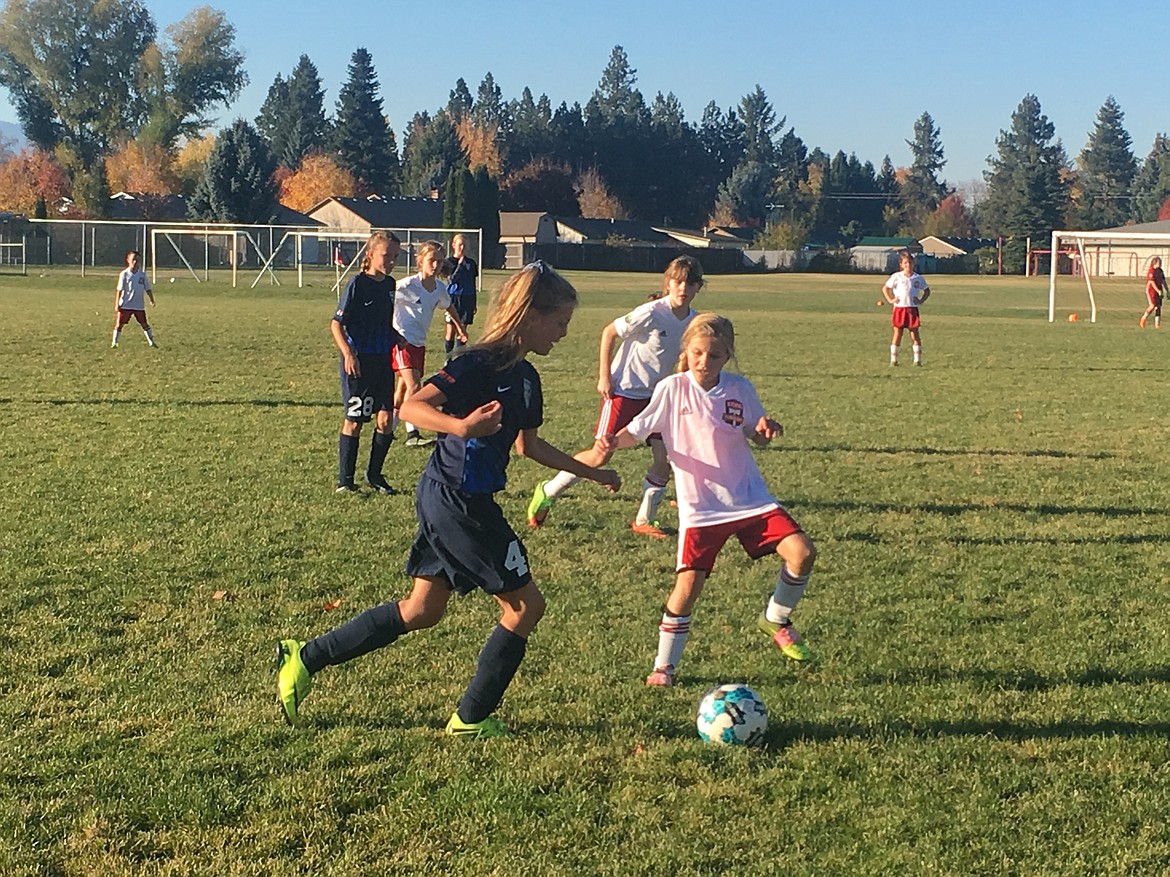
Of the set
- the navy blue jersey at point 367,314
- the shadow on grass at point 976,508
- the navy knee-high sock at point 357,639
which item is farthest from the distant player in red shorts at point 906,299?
the navy knee-high sock at point 357,639

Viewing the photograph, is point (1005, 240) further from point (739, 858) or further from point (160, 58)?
point (739, 858)

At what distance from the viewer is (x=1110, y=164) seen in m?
148

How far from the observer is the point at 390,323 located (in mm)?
10156

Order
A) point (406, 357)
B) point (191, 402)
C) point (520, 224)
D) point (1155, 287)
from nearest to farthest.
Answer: point (406, 357) → point (191, 402) → point (1155, 287) → point (520, 224)

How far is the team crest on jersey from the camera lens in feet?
19.0

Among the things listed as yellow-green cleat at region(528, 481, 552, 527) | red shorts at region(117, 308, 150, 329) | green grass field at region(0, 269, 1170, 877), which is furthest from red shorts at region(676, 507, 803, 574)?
red shorts at region(117, 308, 150, 329)

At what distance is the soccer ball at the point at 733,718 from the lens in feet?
16.3

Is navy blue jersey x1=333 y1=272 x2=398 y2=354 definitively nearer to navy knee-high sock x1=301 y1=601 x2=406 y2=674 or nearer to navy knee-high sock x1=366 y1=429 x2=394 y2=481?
navy knee-high sock x1=366 y1=429 x2=394 y2=481

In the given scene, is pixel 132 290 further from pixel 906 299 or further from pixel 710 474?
pixel 710 474

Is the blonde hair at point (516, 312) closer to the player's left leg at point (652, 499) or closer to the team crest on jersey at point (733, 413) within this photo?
the team crest on jersey at point (733, 413)

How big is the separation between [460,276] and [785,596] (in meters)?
12.5

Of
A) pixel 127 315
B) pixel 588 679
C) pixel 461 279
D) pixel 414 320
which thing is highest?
pixel 461 279

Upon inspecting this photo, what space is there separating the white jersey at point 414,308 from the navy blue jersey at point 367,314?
2386mm

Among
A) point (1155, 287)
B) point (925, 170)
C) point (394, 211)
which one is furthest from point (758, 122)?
Answer: point (1155, 287)
